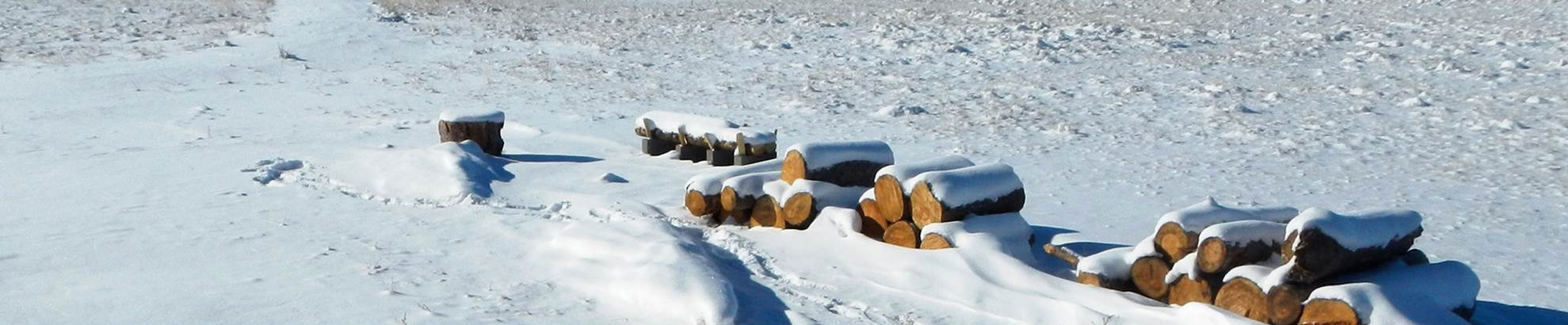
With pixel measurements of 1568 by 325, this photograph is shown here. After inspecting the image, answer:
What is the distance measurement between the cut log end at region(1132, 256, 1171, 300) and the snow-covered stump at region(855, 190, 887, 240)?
1925 mm

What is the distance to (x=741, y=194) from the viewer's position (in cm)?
966

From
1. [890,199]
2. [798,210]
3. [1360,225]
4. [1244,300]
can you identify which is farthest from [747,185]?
[1360,225]

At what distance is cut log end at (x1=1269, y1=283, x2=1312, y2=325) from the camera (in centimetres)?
661

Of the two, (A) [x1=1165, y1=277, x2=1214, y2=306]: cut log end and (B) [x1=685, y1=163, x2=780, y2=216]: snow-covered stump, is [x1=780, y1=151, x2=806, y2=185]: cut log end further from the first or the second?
(A) [x1=1165, y1=277, x2=1214, y2=306]: cut log end

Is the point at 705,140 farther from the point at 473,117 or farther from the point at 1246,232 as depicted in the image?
the point at 1246,232

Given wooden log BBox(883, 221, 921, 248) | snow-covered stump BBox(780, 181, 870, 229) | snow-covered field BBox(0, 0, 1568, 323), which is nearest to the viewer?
snow-covered field BBox(0, 0, 1568, 323)

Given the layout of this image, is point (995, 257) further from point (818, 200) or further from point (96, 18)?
point (96, 18)

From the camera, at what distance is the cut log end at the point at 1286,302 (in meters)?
6.61

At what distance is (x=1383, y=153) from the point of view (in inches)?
515

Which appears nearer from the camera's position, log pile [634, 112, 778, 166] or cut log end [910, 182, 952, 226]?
cut log end [910, 182, 952, 226]

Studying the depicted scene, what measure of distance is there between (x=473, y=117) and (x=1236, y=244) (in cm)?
809

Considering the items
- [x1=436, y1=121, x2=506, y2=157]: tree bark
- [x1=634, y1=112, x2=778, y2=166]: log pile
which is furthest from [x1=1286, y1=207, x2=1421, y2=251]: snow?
[x1=436, y1=121, x2=506, y2=157]: tree bark

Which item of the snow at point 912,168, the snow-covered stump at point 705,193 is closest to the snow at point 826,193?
the snow at point 912,168

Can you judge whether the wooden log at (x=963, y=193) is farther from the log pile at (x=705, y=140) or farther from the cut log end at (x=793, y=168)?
the log pile at (x=705, y=140)
